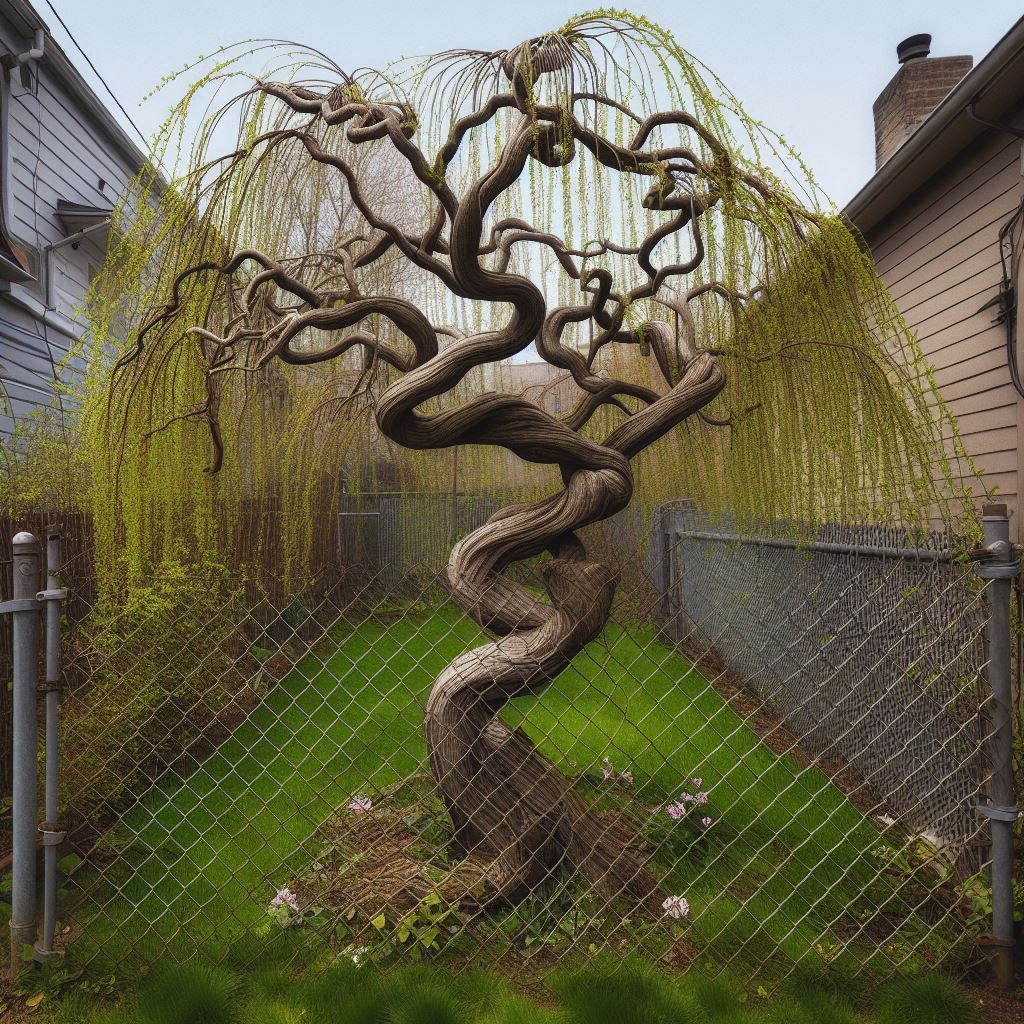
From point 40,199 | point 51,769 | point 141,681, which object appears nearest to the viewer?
point 51,769

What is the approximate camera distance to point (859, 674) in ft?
13.4

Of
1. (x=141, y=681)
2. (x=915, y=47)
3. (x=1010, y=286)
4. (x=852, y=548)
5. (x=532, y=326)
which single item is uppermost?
(x=915, y=47)

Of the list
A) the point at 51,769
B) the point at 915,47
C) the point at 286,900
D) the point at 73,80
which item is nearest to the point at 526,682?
the point at 286,900

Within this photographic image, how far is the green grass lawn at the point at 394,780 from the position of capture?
7.37 ft

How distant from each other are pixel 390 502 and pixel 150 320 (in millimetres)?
5529

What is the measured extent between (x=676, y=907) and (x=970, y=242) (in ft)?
13.8

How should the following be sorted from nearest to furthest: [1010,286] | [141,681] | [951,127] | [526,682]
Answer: [526,682] → [141,681] → [1010,286] → [951,127]

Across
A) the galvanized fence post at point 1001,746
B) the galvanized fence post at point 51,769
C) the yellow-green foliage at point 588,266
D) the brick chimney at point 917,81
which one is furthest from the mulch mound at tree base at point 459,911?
the brick chimney at point 917,81

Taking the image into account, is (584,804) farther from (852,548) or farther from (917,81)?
(917,81)

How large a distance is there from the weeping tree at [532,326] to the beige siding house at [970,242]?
1.94 meters

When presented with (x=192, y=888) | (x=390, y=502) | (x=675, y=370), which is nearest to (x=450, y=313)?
(x=675, y=370)

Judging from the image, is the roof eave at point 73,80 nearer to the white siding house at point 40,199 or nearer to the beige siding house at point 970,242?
the white siding house at point 40,199

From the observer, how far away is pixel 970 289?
4.52 meters

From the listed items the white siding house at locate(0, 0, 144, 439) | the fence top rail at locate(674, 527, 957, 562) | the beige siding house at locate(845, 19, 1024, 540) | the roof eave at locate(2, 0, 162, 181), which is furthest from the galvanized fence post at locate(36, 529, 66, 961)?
the white siding house at locate(0, 0, 144, 439)
